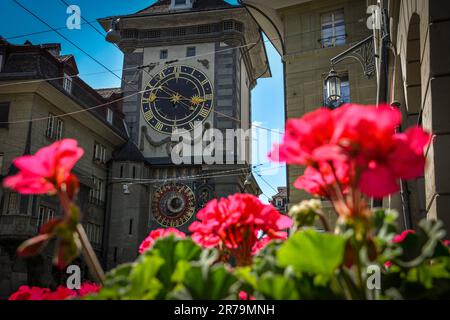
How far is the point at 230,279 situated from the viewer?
1.00 meters

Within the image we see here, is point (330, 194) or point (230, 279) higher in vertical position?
point (330, 194)

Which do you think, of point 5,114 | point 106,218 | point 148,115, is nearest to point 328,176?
point 5,114

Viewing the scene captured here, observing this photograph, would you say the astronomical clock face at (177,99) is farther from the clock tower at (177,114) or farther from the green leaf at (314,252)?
the green leaf at (314,252)

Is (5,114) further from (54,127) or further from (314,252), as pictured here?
(314,252)

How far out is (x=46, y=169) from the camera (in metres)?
1.07

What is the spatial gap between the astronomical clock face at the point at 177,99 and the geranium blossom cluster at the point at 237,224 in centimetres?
2467

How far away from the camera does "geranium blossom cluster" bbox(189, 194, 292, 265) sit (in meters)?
1.36

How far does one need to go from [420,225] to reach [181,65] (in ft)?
87.2

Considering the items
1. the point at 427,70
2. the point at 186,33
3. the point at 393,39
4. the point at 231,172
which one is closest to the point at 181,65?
the point at 186,33

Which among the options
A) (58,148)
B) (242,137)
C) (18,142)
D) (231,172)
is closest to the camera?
(58,148)

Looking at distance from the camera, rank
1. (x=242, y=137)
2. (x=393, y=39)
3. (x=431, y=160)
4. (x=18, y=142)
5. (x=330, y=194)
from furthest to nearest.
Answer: (x=242, y=137), (x=18, y=142), (x=393, y=39), (x=431, y=160), (x=330, y=194)

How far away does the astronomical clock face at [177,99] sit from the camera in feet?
86.0
